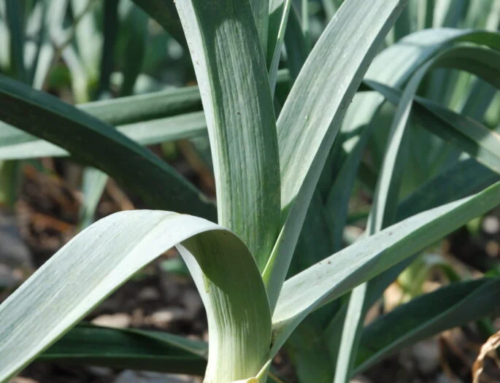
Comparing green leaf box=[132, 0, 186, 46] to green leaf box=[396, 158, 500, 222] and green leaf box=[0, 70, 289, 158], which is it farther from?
green leaf box=[396, 158, 500, 222]

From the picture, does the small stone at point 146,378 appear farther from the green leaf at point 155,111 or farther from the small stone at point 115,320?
the green leaf at point 155,111

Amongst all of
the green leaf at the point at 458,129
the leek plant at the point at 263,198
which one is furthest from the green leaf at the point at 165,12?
the green leaf at the point at 458,129

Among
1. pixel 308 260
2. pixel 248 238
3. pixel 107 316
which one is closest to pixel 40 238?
pixel 107 316

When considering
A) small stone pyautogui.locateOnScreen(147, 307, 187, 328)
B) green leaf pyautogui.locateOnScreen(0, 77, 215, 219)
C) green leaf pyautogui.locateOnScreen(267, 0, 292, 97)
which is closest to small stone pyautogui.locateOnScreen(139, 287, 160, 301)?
small stone pyautogui.locateOnScreen(147, 307, 187, 328)

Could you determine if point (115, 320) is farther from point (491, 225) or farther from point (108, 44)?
Result: point (491, 225)

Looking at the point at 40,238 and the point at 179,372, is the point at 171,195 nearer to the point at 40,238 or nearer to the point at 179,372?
the point at 179,372

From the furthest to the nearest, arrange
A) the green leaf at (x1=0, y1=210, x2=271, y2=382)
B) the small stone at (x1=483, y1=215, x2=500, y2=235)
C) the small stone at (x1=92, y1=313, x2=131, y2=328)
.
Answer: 1. the small stone at (x1=483, y1=215, x2=500, y2=235)
2. the small stone at (x1=92, y1=313, x2=131, y2=328)
3. the green leaf at (x1=0, y1=210, x2=271, y2=382)

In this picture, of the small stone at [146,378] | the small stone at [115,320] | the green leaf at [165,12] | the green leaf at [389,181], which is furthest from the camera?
the small stone at [115,320]
